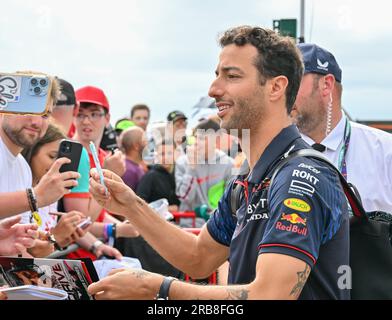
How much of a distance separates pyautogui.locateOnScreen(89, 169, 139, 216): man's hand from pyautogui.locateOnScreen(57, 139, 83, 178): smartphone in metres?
1.17

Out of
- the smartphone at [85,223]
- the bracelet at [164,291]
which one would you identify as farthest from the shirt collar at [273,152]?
the smartphone at [85,223]

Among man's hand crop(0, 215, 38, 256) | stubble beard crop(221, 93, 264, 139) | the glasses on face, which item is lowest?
man's hand crop(0, 215, 38, 256)

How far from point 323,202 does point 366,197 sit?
178 centimetres

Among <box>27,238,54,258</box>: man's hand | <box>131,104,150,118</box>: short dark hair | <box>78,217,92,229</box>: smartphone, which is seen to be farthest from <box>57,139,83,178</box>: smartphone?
<box>131,104,150,118</box>: short dark hair

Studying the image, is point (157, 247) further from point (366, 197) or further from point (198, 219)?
point (198, 219)

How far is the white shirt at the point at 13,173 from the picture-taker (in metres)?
5.08

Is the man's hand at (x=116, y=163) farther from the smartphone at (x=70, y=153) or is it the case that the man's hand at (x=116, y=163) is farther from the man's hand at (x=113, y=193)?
the man's hand at (x=113, y=193)

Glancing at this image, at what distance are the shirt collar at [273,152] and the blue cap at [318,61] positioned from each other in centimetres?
165

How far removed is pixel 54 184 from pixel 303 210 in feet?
7.43

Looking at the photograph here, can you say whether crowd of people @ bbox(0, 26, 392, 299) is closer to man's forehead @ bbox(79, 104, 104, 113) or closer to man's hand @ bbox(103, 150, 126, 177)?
man's hand @ bbox(103, 150, 126, 177)

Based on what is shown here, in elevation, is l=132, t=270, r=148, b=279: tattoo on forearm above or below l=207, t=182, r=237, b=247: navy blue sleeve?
below

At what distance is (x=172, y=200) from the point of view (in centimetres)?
905

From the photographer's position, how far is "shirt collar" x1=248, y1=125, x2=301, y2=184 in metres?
3.35

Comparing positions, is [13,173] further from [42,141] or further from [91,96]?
A: [91,96]
